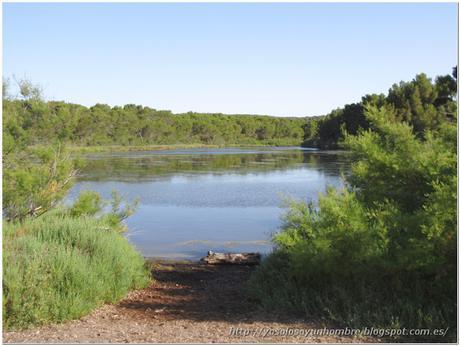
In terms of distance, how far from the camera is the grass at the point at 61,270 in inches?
235

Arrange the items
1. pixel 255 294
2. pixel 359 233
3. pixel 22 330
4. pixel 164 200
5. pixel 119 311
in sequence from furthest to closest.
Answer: pixel 164 200
pixel 255 294
pixel 119 311
pixel 359 233
pixel 22 330

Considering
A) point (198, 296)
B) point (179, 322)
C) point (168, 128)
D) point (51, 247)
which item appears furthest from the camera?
point (168, 128)

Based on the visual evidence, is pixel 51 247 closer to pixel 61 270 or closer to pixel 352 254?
pixel 61 270

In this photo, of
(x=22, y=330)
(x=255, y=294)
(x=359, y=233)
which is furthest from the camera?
(x=255, y=294)

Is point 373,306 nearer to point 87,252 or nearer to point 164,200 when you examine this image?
point 87,252

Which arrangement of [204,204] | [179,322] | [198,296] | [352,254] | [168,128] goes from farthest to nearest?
[168,128] < [204,204] < [198,296] < [352,254] < [179,322]

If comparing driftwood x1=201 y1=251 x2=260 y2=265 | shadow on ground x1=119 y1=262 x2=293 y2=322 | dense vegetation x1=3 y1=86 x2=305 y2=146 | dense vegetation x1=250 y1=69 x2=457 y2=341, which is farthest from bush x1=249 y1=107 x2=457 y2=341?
dense vegetation x1=3 y1=86 x2=305 y2=146

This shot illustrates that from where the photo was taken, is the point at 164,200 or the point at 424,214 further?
the point at 164,200

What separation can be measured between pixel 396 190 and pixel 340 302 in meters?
1.55

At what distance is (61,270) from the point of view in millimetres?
6488

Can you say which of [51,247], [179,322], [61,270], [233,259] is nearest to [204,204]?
[233,259]

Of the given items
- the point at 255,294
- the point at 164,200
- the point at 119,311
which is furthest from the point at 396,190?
the point at 164,200

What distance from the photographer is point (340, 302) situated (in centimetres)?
621

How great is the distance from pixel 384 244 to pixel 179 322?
2298 mm
